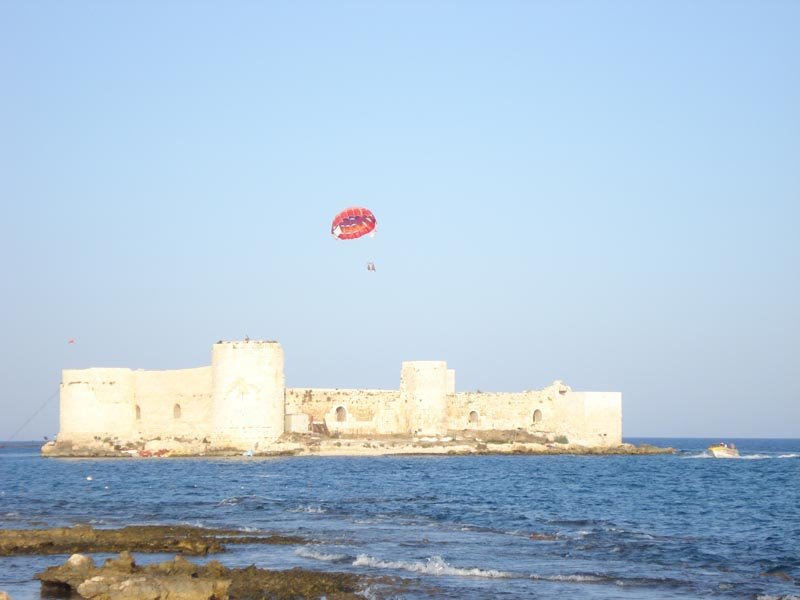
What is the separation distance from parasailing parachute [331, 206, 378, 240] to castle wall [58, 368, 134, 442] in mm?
10419

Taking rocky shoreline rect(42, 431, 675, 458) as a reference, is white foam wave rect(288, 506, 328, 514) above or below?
below

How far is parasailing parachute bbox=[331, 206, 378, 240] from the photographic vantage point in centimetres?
3269

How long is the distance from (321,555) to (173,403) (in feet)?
81.3

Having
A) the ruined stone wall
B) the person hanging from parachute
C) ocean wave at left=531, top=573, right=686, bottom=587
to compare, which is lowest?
ocean wave at left=531, top=573, right=686, bottom=587

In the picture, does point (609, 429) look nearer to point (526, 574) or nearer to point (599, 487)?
point (599, 487)

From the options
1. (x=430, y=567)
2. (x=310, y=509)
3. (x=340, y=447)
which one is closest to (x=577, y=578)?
(x=430, y=567)

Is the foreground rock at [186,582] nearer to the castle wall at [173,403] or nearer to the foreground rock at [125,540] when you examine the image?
the foreground rock at [125,540]

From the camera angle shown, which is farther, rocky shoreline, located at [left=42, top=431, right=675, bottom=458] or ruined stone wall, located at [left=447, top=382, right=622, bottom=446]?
ruined stone wall, located at [left=447, top=382, right=622, bottom=446]

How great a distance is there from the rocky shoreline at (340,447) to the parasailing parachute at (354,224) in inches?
332

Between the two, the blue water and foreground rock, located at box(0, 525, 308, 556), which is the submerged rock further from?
the blue water

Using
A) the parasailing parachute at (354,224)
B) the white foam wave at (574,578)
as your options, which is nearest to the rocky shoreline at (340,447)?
the parasailing parachute at (354,224)

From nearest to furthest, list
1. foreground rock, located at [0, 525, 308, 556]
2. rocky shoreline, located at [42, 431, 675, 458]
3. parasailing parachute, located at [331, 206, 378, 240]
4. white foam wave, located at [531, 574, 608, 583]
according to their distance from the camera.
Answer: white foam wave, located at [531, 574, 608, 583]
foreground rock, located at [0, 525, 308, 556]
parasailing parachute, located at [331, 206, 378, 240]
rocky shoreline, located at [42, 431, 675, 458]

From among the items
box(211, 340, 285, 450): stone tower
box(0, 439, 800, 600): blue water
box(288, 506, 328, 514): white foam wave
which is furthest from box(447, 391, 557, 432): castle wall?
box(288, 506, 328, 514): white foam wave

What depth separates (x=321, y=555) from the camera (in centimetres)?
1471
